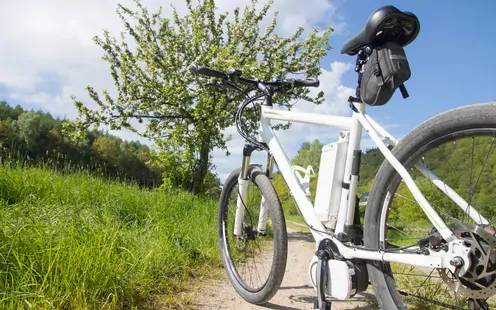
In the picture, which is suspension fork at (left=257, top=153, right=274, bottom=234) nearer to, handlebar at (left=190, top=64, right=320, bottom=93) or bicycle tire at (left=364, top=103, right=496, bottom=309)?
handlebar at (left=190, top=64, right=320, bottom=93)

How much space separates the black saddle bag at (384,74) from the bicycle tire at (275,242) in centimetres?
96

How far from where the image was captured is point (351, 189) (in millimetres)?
1962

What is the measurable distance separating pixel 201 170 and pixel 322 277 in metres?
9.23

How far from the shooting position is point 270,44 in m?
10.6

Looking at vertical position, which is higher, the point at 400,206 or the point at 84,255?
the point at 400,206

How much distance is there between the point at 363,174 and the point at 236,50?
8.71 metres

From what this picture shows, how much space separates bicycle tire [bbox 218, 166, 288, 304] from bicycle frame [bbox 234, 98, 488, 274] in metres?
A: 0.14

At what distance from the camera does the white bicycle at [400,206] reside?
1.46m

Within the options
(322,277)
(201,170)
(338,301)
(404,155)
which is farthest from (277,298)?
(201,170)

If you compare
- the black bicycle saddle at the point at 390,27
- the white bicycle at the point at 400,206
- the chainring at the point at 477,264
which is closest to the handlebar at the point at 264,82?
the white bicycle at the point at 400,206

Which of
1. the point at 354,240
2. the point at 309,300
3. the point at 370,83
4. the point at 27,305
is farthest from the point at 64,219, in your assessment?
the point at 370,83

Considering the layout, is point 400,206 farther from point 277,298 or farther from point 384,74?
point 277,298

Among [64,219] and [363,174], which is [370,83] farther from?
[64,219]

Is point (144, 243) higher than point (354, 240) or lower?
lower
